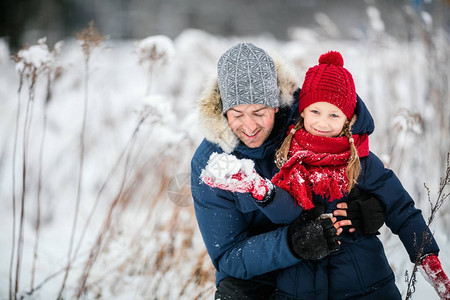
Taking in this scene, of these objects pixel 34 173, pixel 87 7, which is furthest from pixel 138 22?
pixel 34 173

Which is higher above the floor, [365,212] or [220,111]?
[220,111]

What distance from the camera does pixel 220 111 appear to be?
5.40 feet

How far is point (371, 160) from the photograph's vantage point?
1542 mm

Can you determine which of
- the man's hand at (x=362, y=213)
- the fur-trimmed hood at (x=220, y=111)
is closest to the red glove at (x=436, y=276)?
the man's hand at (x=362, y=213)

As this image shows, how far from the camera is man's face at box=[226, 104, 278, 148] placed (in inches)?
61.3

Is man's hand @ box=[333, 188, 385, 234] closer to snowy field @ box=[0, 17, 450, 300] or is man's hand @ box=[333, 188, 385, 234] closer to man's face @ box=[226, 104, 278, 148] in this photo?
man's face @ box=[226, 104, 278, 148]

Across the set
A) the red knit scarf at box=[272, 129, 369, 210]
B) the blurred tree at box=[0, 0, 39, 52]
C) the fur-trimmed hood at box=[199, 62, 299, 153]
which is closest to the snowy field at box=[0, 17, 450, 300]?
the fur-trimmed hood at box=[199, 62, 299, 153]

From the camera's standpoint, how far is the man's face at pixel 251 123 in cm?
156

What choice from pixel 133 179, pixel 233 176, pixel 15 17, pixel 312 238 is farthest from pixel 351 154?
pixel 15 17

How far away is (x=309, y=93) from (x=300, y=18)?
44.9 feet

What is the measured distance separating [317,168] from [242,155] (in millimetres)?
328

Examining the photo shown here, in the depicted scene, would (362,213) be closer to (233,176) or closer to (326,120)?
(326,120)

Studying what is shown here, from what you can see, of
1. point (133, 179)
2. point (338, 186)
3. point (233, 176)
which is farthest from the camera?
point (133, 179)

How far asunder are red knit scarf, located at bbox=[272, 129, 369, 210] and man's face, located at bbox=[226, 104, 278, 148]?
0.15m
